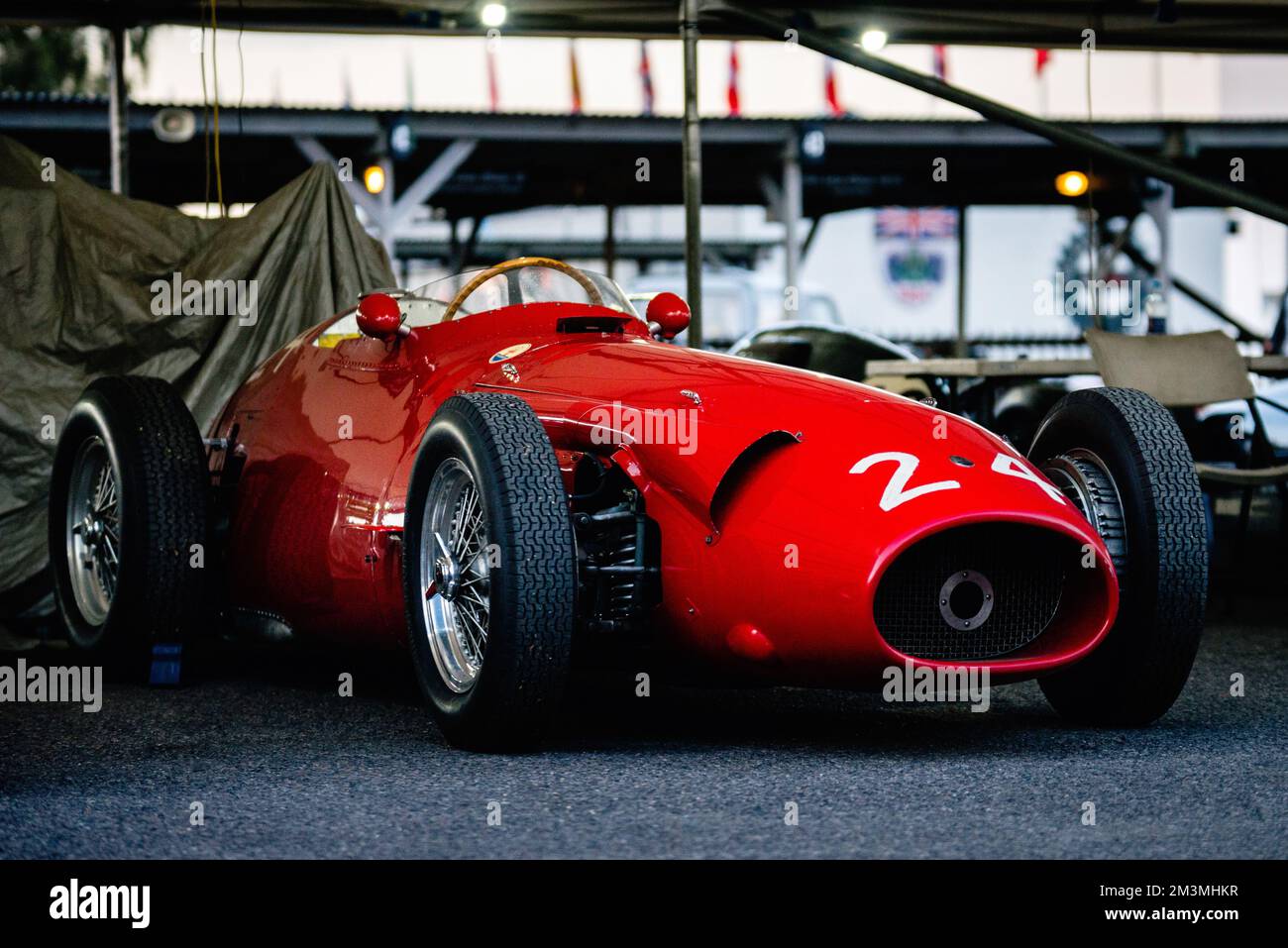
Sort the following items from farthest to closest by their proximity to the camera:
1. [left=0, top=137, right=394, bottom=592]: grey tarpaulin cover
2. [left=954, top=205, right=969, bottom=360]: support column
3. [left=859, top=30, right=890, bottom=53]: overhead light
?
1. [left=954, top=205, right=969, bottom=360]: support column
2. [left=859, top=30, right=890, bottom=53]: overhead light
3. [left=0, top=137, right=394, bottom=592]: grey tarpaulin cover

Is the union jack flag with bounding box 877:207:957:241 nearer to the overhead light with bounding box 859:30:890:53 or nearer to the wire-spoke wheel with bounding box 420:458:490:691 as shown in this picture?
the overhead light with bounding box 859:30:890:53

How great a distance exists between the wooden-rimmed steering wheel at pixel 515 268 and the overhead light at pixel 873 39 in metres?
3.56

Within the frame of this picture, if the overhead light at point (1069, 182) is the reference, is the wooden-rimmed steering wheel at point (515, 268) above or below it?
below

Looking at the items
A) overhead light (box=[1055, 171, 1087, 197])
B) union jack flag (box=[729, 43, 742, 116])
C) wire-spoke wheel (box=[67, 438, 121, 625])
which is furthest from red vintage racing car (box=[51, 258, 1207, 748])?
union jack flag (box=[729, 43, 742, 116])

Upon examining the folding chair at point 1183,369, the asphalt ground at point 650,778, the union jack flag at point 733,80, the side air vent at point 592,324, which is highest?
the union jack flag at point 733,80

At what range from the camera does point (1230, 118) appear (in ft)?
57.2

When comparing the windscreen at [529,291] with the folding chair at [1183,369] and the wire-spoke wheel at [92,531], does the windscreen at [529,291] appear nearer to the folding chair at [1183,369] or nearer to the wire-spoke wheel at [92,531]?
the wire-spoke wheel at [92,531]

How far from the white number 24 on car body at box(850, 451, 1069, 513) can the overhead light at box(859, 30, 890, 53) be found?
4.71 meters

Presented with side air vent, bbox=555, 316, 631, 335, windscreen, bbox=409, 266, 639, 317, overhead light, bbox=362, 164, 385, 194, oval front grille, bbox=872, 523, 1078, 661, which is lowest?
oval front grille, bbox=872, 523, 1078, 661

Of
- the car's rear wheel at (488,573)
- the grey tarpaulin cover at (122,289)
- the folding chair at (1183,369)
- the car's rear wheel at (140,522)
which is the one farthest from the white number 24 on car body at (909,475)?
the grey tarpaulin cover at (122,289)

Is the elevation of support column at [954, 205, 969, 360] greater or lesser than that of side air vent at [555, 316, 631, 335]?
greater

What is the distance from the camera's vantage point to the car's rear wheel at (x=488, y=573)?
3.99 metres

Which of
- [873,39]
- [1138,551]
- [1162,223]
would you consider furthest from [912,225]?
[1138,551]

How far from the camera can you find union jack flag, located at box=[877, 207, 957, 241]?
3662cm
